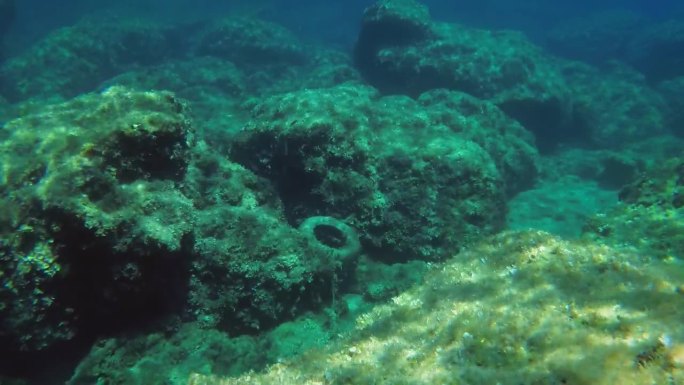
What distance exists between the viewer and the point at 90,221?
4.13 m

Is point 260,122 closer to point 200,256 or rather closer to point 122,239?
point 200,256

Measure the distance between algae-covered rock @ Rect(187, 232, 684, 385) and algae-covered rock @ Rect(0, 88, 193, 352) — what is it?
166 centimetres

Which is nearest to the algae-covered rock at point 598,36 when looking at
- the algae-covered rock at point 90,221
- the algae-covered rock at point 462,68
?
the algae-covered rock at point 462,68

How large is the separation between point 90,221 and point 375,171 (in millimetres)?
5173

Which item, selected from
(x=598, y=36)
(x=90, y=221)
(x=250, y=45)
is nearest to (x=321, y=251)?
(x=90, y=221)

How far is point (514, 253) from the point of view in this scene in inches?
165

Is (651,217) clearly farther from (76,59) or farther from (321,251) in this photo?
(76,59)

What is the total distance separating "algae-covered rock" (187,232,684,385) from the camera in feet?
8.59

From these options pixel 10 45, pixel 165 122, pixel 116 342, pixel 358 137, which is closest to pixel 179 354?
pixel 116 342

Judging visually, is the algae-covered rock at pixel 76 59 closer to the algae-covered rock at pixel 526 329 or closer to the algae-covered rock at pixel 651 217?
the algae-covered rock at pixel 526 329

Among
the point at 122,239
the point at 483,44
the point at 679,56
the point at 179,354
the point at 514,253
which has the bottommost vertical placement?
the point at 179,354

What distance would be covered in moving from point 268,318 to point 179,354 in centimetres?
116

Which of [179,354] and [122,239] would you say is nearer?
[122,239]

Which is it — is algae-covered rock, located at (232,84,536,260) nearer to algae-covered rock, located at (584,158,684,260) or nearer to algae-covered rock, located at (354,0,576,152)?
algae-covered rock, located at (584,158,684,260)
